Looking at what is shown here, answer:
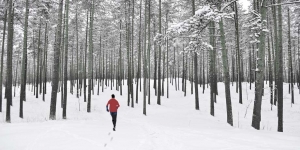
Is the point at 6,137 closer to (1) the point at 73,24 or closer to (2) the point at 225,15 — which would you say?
(2) the point at 225,15

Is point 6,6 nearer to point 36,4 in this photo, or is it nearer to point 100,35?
point 36,4

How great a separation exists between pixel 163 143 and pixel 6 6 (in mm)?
16749

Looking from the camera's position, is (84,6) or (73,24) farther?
(73,24)

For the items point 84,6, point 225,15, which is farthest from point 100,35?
point 225,15

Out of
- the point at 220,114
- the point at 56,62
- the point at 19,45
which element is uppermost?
the point at 19,45

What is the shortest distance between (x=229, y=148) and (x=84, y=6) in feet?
58.8

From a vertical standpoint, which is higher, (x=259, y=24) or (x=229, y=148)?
(x=259, y=24)

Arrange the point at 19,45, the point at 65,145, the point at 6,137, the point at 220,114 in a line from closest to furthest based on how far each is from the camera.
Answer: the point at 65,145 → the point at 6,137 → the point at 220,114 → the point at 19,45

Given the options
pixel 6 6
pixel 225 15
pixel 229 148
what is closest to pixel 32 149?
pixel 229 148

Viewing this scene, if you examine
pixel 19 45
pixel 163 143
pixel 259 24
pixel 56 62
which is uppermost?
pixel 19 45

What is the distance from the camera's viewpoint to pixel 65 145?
19.4 feet

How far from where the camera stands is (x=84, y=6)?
18469 millimetres

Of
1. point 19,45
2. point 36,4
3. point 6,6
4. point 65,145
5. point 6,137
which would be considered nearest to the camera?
point 65,145

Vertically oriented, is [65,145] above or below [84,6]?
below
